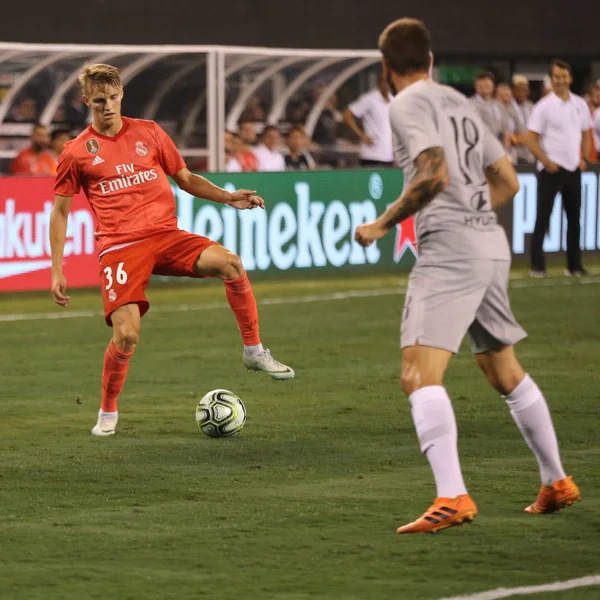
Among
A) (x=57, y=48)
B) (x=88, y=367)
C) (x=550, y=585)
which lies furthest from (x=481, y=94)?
(x=550, y=585)

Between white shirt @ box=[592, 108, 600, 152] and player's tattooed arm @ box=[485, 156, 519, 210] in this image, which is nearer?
player's tattooed arm @ box=[485, 156, 519, 210]

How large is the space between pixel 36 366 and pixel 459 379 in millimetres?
2853

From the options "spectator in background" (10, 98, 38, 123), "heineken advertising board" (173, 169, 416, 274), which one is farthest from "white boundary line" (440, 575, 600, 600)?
"spectator in background" (10, 98, 38, 123)

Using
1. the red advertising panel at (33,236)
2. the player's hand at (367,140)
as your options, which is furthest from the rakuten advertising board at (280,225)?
the player's hand at (367,140)

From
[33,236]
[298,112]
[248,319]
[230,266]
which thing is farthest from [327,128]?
[230,266]

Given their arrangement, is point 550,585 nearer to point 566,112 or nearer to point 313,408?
point 313,408

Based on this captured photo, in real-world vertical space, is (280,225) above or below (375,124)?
below

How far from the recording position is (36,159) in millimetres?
15289

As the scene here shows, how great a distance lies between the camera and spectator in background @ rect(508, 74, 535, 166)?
19.1 meters

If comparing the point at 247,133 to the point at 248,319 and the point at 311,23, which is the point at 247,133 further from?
→ the point at 248,319

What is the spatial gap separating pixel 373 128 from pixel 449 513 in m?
12.5

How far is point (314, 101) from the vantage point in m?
17.8

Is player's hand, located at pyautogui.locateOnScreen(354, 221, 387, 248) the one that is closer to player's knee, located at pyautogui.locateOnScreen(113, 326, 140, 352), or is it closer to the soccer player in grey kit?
the soccer player in grey kit

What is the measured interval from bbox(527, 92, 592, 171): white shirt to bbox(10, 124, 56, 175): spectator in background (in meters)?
4.92
